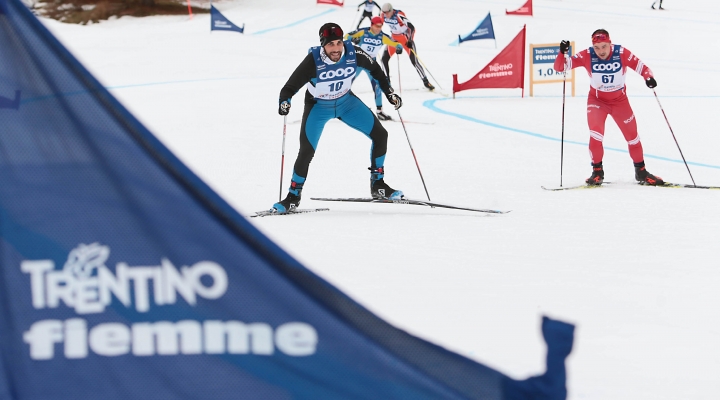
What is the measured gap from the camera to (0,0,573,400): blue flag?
1.70 meters

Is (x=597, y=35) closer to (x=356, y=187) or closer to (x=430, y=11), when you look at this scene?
(x=356, y=187)

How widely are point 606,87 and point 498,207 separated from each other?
6.07 feet

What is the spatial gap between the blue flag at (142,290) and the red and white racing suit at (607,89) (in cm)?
616

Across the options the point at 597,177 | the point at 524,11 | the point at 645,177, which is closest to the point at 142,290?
the point at 597,177

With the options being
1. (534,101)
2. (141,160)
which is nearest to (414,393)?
(141,160)

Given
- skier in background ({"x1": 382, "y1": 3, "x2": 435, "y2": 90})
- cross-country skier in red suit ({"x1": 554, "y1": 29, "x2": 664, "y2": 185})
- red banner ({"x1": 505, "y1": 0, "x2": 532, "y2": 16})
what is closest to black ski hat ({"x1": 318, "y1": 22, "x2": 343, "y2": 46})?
cross-country skier in red suit ({"x1": 554, "y1": 29, "x2": 664, "y2": 185})

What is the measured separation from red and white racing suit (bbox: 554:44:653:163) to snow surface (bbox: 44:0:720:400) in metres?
0.48

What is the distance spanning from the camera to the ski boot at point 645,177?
764 centimetres

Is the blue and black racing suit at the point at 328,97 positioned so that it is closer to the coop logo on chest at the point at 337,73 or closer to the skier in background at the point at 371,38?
the coop logo on chest at the point at 337,73

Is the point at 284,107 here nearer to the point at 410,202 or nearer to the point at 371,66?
the point at 371,66

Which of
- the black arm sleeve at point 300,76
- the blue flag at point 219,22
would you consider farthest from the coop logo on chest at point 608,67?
the blue flag at point 219,22

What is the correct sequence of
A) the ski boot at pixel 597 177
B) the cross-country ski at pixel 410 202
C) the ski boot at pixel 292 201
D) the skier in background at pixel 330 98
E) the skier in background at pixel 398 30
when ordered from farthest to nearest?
the skier in background at pixel 398 30 → the ski boot at pixel 597 177 → the ski boot at pixel 292 201 → the cross-country ski at pixel 410 202 → the skier in background at pixel 330 98

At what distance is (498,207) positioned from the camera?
21.6ft

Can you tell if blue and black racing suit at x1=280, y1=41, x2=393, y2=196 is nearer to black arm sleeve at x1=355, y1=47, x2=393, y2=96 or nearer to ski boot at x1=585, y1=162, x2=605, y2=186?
black arm sleeve at x1=355, y1=47, x2=393, y2=96
